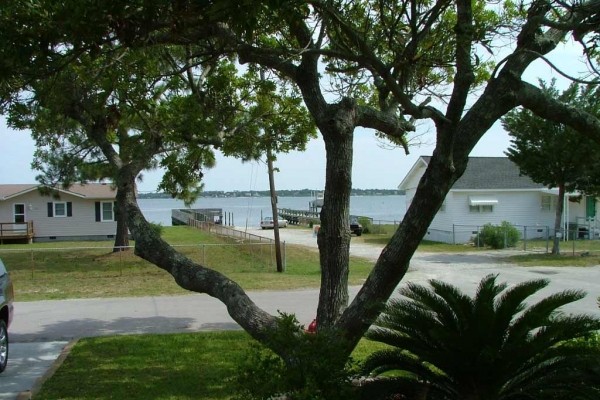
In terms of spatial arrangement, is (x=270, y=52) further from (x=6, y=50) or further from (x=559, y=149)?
(x=559, y=149)

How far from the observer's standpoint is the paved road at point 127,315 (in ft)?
29.3

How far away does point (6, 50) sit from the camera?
16.2ft

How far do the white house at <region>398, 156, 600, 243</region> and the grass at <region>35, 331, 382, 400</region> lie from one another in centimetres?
2497

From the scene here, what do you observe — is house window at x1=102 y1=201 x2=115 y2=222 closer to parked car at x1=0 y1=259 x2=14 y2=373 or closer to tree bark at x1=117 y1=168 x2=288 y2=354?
parked car at x1=0 y1=259 x2=14 y2=373

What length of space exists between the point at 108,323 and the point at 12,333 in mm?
1680

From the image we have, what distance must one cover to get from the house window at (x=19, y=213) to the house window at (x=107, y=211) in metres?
5.00

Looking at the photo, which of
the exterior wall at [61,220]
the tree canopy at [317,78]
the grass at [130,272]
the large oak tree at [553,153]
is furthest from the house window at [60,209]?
the tree canopy at [317,78]

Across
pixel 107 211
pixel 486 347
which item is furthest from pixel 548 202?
pixel 486 347

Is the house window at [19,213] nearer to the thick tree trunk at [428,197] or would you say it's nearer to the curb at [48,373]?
the curb at [48,373]

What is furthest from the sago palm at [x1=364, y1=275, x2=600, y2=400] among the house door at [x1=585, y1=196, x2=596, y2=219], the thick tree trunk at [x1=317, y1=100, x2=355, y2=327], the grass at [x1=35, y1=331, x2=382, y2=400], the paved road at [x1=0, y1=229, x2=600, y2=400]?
the house door at [x1=585, y1=196, x2=596, y2=219]

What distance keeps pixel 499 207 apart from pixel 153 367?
29.5m

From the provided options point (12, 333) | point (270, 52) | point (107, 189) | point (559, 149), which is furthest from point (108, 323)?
point (107, 189)

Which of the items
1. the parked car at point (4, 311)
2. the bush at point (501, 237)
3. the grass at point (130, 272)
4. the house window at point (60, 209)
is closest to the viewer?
the parked car at point (4, 311)

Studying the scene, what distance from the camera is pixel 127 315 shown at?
1244 cm
